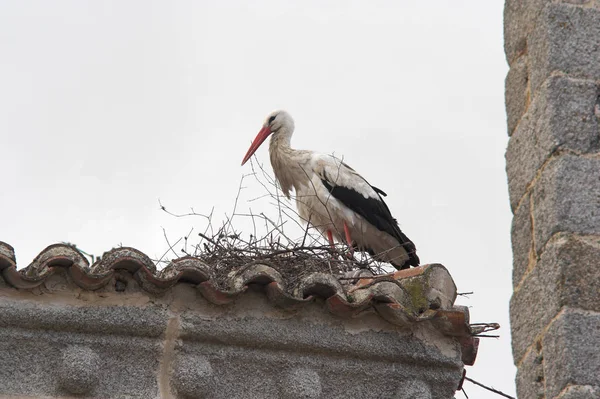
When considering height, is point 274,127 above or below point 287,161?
above

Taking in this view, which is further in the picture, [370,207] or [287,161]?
[287,161]

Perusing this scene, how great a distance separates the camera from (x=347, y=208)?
9.22 metres

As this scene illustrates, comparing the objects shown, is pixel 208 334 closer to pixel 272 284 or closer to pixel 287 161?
pixel 272 284

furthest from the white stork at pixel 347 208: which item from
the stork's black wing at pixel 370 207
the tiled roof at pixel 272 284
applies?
the tiled roof at pixel 272 284

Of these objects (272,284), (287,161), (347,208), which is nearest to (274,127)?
(287,161)

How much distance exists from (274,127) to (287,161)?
0.61 meters

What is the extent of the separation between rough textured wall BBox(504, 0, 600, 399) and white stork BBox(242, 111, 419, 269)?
16.0 ft

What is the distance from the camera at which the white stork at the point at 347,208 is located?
9195 mm

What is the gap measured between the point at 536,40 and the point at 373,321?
1362 millimetres

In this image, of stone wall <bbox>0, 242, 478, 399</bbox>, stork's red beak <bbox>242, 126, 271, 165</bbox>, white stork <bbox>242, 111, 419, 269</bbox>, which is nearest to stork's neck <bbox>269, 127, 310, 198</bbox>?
white stork <bbox>242, 111, 419, 269</bbox>

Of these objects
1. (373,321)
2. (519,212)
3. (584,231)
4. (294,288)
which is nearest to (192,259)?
(294,288)

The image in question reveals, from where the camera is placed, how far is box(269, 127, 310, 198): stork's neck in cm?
958

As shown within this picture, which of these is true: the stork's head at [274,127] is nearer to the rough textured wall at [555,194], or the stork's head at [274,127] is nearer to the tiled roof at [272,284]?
the tiled roof at [272,284]

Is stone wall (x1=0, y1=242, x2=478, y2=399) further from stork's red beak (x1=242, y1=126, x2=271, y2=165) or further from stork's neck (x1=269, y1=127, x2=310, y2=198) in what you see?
stork's red beak (x1=242, y1=126, x2=271, y2=165)
